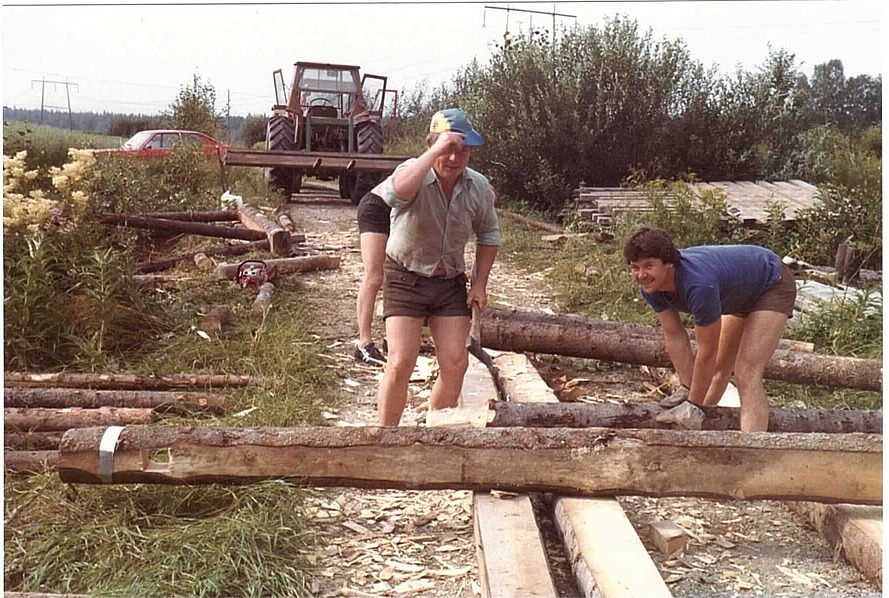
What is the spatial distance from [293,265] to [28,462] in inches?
143

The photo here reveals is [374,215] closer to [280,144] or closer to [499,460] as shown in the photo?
[499,460]

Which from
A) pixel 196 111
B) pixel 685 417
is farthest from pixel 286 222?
pixel 685 417

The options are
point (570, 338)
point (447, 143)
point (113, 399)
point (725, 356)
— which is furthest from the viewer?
point (570, 338)

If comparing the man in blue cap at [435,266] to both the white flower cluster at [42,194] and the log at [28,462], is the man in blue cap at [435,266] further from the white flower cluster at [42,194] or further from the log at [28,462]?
the white flower cluster at [42,194]

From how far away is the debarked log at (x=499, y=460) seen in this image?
2586 millimetres

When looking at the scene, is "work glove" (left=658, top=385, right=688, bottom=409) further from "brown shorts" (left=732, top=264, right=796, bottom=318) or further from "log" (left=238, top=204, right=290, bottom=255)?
"log" (left=238, top=204, right=290, bottom=255)

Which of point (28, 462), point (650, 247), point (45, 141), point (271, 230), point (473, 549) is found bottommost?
point (473, 549)

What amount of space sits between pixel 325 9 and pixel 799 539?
91.6 inches

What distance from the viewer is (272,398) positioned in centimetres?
369

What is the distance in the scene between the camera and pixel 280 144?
9.60m

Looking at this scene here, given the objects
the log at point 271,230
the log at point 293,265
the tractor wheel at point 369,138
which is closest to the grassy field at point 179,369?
the log at point 293,265

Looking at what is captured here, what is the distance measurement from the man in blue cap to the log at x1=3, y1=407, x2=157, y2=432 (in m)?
1.04

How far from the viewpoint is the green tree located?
4344mm

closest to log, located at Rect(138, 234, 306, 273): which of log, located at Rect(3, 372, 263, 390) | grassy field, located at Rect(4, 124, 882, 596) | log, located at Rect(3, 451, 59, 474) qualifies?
grassy field, located at Rect(4, 124, 882, 596)
